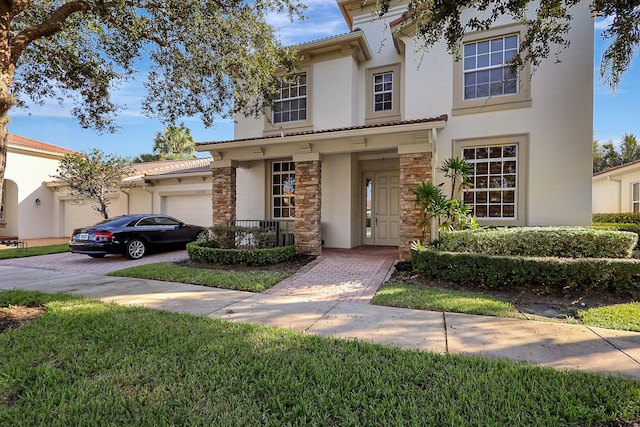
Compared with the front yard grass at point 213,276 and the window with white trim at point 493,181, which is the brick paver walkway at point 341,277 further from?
the window with white trim at point 493,181

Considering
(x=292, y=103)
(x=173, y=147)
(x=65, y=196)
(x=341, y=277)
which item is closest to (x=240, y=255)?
(x=341, y=277)

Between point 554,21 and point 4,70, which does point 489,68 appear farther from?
point 4,70

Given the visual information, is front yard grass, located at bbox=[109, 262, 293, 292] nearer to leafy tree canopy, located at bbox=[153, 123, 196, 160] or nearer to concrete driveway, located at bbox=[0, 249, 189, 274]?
concrete driveway, located at bbox=[0, 249, 189, 274]

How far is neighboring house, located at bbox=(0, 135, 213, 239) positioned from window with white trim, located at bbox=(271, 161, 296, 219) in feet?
13.6

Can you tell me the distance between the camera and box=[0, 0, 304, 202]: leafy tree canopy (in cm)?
647

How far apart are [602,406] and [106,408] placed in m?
3.91

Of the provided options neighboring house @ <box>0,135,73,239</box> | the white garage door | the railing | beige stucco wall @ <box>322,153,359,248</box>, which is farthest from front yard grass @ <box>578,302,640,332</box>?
neighboring house @ <box>0,135,73,239</box>

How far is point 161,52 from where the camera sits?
7238 mm

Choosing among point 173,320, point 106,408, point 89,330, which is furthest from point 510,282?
point 89,330

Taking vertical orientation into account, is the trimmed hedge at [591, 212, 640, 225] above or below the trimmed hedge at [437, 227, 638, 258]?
above

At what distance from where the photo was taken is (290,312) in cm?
505

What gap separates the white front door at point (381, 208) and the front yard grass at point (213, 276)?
4772 mm

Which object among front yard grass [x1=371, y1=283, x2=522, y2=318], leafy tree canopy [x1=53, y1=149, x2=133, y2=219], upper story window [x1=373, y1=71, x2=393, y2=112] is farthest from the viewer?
leafy tree canopy [x1=53, y1=149, x2=133, y2=219]

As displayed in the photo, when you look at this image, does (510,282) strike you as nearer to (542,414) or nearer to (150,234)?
(542,414)
